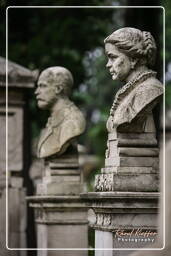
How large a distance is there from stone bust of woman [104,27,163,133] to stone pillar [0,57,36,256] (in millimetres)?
4368

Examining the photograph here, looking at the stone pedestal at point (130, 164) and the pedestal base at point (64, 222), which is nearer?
the stone pedestal at point (130, 164)

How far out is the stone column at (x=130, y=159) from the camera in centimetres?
1039

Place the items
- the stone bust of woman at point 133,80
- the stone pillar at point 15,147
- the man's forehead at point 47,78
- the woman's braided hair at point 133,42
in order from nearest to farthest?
the stone bust of woman at point 133,80, the woman's braided hair at point 133,42, the man's forehead at point 47,78, the stone pillar at point 15,147

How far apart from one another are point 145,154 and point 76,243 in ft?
10.4

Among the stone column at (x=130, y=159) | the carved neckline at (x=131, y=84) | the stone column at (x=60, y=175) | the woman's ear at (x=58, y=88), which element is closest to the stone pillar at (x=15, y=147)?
the stone column at (x=60, y=175)

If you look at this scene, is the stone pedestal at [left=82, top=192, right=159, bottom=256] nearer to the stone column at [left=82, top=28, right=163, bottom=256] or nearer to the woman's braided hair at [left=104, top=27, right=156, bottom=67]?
the stone column at [left=82, top=28, right=163, bottom=256]

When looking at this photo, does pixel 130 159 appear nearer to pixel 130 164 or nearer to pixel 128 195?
pixel 130 164

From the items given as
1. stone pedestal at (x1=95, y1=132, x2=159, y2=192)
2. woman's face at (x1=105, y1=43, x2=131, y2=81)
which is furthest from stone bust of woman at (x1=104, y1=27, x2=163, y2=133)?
stone pedestal at (x1=95, y1=132, x2=159, y2=192)

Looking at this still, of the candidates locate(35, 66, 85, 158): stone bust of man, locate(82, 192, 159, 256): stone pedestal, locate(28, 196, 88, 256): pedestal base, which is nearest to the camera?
locate(82, 192, 159, 256): stone pedestal

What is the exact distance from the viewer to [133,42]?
10719mm

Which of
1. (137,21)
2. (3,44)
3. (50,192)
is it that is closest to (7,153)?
(50,192)

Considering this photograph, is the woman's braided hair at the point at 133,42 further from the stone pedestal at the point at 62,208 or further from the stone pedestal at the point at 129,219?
the stone pedestal at the point at 62,208

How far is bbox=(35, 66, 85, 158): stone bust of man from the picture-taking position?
13.5 meters

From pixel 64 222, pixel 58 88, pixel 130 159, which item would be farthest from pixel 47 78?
pixel 130 159
